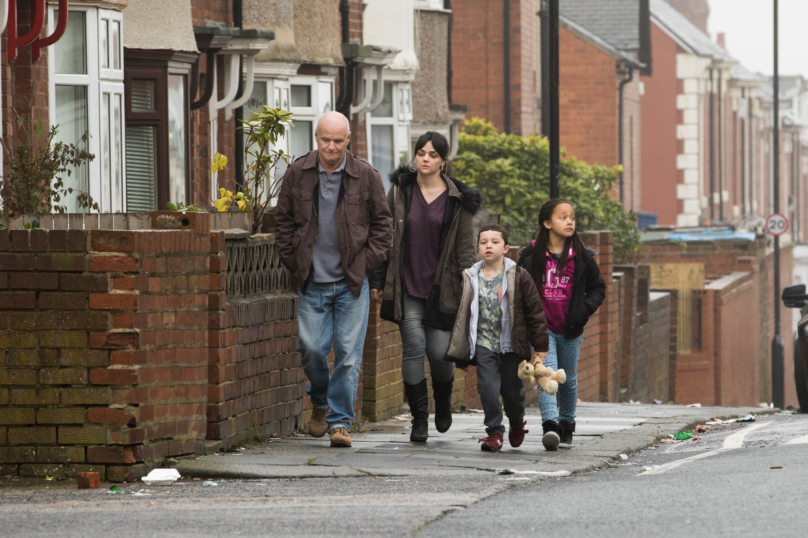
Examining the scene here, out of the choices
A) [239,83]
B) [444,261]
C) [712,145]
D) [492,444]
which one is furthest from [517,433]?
[712,145]

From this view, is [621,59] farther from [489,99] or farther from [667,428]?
[667,428]

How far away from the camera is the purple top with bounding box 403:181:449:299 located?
8.15 metres

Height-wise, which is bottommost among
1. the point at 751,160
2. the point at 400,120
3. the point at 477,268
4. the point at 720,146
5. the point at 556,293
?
the point at 556,293

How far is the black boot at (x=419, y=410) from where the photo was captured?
8.44 m

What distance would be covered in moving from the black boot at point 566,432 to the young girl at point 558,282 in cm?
25

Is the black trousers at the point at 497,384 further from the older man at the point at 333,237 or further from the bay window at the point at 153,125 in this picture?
the bay window at the point at 153,125

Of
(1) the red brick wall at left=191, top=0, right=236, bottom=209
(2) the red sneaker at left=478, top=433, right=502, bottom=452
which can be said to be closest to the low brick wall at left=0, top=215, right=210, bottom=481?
(2) the red sneaker at left=478, top=433, right=502, bottom=452

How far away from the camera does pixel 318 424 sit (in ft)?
27.4

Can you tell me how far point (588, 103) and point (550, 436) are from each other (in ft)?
107

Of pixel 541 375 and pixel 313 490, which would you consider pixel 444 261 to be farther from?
pixel 313 490

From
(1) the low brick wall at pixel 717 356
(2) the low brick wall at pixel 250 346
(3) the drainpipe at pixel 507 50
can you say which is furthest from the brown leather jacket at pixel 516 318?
(3) the drainpipe at pixel 507 50

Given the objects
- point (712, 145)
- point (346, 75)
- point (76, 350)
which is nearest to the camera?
point (76, 350)

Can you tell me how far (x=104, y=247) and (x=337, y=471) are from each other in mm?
1687

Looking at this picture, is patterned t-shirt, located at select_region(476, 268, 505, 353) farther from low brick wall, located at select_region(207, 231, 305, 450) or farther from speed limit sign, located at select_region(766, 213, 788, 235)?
speed limit sign, located at select_region(766, 213, 788, 235)
